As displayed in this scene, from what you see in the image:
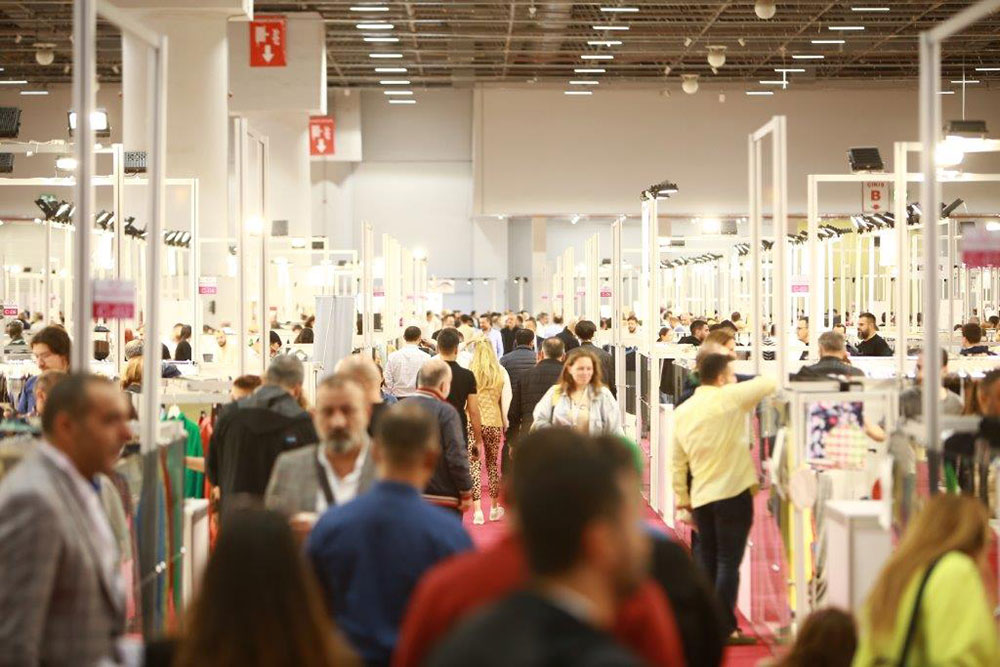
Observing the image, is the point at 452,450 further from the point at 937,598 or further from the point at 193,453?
the point at 937,598

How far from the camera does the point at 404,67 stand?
108ft

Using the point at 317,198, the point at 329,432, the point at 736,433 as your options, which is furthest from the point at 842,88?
the point at 329,432

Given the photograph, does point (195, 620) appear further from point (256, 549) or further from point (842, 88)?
point (842, 88)

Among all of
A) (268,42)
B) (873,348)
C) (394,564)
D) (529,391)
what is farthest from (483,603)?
(268,42)

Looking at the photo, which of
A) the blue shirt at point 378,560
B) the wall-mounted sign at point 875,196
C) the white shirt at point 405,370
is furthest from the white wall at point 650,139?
the blue shirt at point 378,560

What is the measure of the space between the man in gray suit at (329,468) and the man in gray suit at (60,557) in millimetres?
942

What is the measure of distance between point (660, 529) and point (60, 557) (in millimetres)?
3180

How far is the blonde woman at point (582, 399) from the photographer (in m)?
8.09

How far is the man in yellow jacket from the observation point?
652 cm

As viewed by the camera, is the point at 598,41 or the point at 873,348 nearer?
the point at 873,348

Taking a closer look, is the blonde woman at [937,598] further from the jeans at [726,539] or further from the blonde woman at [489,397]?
the blonde woman at [489,397]

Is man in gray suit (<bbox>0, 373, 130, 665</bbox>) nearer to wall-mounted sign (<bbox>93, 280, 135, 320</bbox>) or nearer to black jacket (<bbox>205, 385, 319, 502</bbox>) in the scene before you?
wall-mounted sign (<bbox>93, 280, 135, 320</bbox>)

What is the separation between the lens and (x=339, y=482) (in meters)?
4.35

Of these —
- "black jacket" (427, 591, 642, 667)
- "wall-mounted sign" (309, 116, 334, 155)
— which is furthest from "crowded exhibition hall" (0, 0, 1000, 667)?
"wall-mounted sign" (309, 116, 334, 155)
